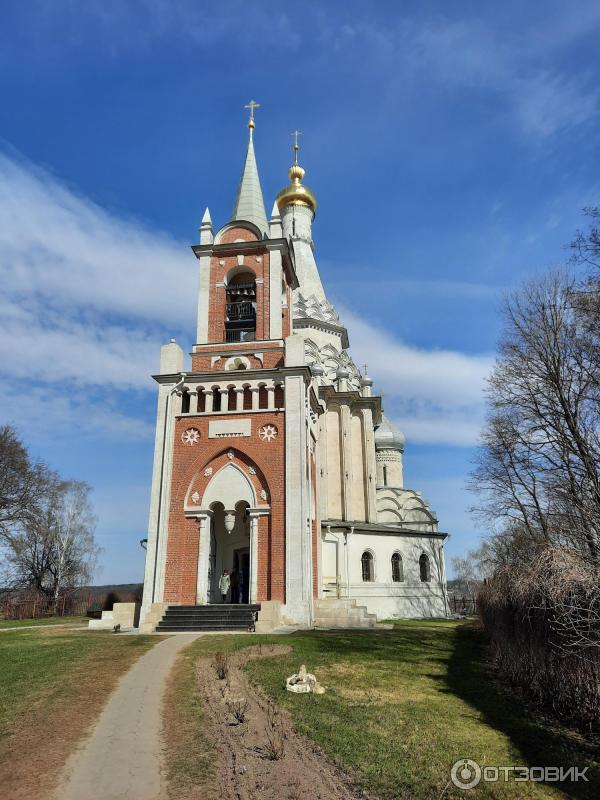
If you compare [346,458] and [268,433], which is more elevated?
[346,458]

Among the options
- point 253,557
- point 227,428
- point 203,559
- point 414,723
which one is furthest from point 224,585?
point 414,723

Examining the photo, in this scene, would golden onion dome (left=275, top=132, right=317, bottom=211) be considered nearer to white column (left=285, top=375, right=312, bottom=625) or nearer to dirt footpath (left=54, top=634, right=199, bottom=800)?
white column (left=285, top=375, right=312, bottom=625)

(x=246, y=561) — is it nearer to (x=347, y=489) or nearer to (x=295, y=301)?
(x=347, y=489)

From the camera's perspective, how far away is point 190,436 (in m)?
21.0

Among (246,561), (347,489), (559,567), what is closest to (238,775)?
(559,567)

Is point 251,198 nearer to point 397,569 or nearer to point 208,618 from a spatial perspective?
point 208,618

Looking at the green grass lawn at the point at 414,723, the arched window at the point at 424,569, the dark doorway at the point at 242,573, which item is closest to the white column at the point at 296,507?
the dark doorway at the point at 242,573

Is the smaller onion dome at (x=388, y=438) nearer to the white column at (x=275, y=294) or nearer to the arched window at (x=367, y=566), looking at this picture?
the arched window at (x=367, y=566)

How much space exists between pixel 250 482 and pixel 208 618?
4631 millimetres

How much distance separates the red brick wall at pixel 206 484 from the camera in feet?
62.7

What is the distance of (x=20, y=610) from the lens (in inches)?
1245

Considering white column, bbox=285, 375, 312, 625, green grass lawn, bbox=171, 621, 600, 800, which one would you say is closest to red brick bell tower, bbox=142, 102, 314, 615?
white column, bbox=285, 375, 312, 625

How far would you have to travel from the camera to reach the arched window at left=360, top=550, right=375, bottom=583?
1164 inches

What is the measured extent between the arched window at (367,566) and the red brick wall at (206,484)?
11.4 m
